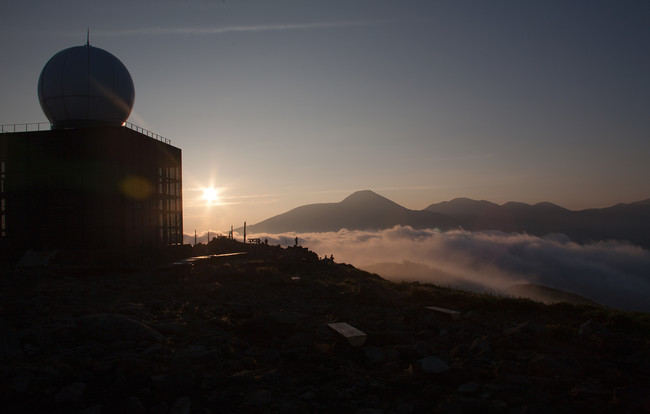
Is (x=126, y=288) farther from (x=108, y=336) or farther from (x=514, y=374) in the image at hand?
(x=514, y=374)

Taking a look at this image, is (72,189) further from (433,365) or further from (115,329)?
(433,365)

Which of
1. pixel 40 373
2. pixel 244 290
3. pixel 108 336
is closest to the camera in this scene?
pixel 40 373

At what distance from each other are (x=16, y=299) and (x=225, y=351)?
910 cm

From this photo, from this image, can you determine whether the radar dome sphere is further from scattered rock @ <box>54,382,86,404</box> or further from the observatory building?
scattered rock @ <box>54,382,86,404</box>

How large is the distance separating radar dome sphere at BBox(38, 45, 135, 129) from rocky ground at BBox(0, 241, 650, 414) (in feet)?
60.1

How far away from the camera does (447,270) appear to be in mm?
181625

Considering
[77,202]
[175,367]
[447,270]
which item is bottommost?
[447,270]

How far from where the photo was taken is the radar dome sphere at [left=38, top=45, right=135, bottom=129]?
24.6m

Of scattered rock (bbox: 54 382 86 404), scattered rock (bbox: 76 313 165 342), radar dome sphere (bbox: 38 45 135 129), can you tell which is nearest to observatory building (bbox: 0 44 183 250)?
radar dome sphere (bbox: 38 45 135 129)

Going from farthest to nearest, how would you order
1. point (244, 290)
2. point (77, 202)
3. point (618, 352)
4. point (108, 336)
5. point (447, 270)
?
1. point (447, 270)
2. point (77, 202)
3. point (244, 290)
4. point (618, 352)
5. point (108, 336)

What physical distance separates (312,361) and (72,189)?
24.1m

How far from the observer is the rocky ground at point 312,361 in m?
4.70

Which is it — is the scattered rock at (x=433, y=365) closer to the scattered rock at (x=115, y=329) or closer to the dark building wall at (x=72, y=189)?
the scattered rock at (x=115, y=329)

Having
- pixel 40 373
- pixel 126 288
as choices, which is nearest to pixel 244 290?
pixel 126 288
